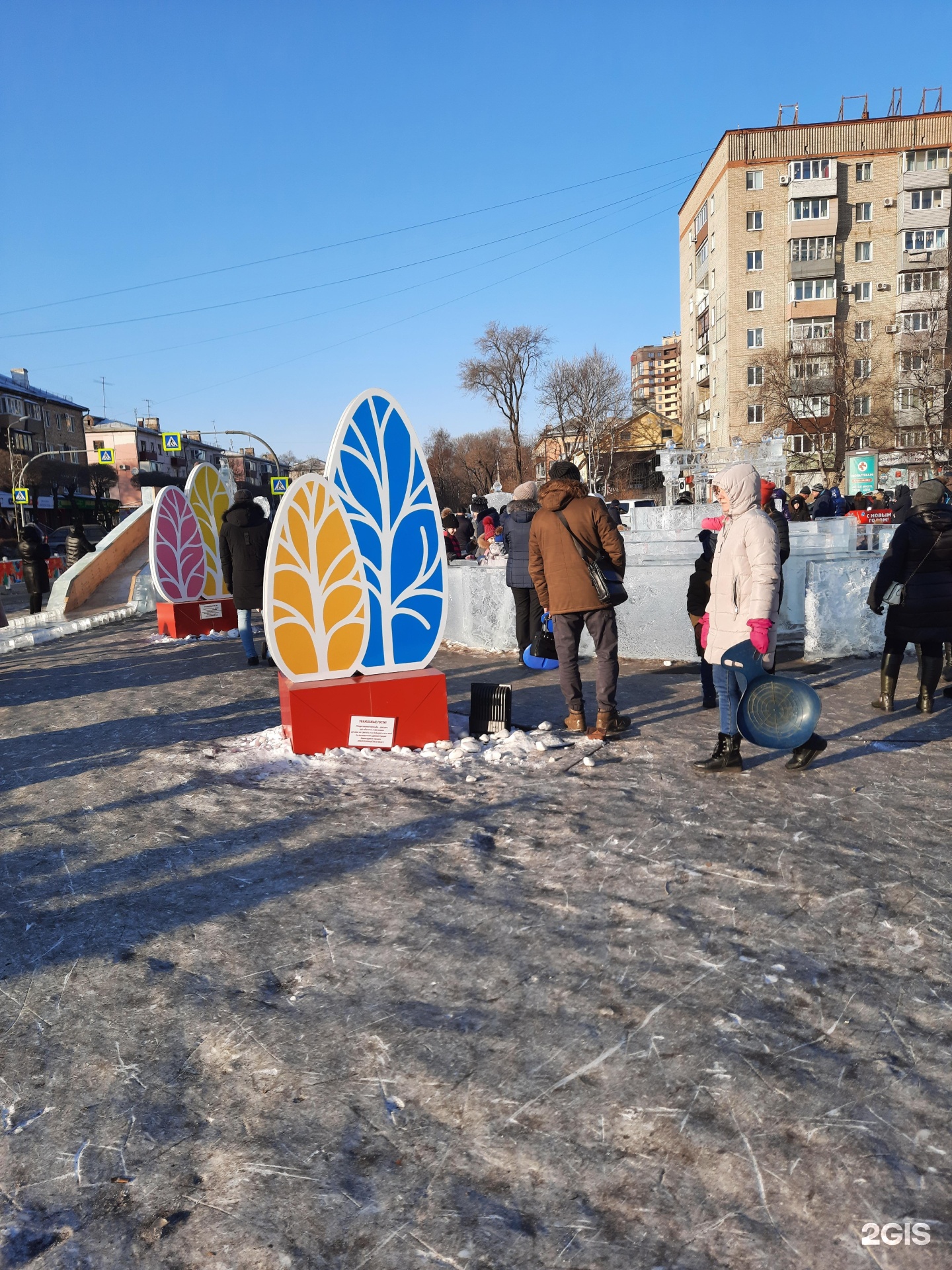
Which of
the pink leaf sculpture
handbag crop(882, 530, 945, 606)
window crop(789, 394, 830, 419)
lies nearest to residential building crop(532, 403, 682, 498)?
window crop(789, 394, 830, 419)

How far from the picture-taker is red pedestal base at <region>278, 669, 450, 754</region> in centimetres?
542

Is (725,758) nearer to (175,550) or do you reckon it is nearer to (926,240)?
(175,550)

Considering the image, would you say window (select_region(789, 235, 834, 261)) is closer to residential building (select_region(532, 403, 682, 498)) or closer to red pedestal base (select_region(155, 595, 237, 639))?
residential building (select_region(532, 403, 682, 498))

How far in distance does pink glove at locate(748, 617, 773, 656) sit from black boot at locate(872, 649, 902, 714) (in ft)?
A: 7.69

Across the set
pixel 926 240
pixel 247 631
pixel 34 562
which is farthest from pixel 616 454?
pixel 247 631

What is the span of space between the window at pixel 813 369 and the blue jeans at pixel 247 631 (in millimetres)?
45501

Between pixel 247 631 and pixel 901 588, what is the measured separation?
6.26 m

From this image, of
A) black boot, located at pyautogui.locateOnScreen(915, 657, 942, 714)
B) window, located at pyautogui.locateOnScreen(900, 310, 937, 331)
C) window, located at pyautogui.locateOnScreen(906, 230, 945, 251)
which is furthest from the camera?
window, located at pyautogui.locateOnScreen(906, 230, 945, 251)

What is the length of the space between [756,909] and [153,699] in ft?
19.8

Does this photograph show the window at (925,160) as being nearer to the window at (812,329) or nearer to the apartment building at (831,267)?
the apartment building at (831,267)

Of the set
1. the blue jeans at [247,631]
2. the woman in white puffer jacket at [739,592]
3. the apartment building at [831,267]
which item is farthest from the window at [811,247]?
the woman in white puffer jacket at [739,592]

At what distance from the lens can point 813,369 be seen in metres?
47.5

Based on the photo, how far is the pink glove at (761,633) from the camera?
4.42 meters

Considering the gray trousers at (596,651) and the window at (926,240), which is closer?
the gray trousers at (596,651)
